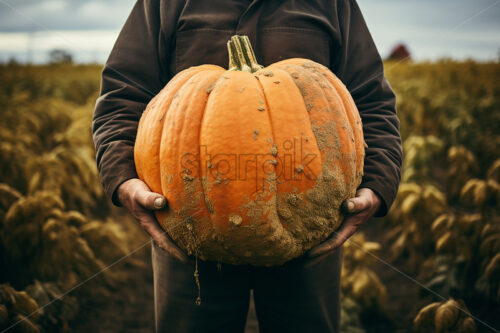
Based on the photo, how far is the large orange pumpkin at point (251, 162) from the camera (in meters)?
1.38

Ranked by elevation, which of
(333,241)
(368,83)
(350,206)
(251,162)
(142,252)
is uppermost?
(368,83)

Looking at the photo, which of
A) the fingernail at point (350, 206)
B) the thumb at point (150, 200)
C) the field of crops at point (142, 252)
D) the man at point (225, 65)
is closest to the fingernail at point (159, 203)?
the thumb at point (150, 200)

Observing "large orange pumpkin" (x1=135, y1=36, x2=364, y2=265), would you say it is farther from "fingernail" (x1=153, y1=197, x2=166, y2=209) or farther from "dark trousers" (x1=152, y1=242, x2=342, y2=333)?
"dark trousers" (x1=152, y1=242, x2=342, y2=333)

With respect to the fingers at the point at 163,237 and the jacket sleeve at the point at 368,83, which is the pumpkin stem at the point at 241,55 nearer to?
the jacket sleeve at the point at 368,83

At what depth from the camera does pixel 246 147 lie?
1.37 meters

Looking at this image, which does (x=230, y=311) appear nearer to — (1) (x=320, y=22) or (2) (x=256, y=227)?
(2) (x=256, y=227)

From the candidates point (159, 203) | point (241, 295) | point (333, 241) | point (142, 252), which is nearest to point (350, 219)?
point (333, 241)

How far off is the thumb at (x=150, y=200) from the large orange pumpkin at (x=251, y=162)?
0.04m

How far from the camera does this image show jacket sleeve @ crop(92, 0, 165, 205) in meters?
1.77

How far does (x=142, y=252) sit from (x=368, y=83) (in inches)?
139

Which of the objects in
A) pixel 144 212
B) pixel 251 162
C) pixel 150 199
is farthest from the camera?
pixel 144 212

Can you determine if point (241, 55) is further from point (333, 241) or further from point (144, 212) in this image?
point (333, 241)

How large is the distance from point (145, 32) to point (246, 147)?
95cm

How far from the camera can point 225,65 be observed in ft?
5.98
